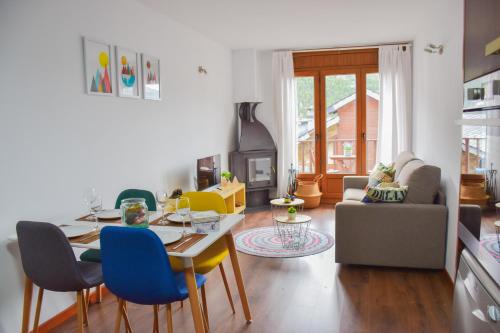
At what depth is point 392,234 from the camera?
376 cm

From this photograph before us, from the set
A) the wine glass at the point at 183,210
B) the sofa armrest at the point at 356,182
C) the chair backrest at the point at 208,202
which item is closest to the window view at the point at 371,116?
the sofa armrest at the point at 356,182

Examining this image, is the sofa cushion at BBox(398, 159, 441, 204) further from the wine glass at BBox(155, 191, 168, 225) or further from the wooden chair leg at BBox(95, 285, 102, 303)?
the wooden chair leg at BBox(95, 285, 102, 303)

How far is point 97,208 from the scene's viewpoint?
277 centimetres

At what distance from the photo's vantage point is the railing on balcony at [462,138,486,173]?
4.45 feet

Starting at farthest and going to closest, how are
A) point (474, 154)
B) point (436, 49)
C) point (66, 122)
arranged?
point (436, 49), point (66, 122), point (474, 154)

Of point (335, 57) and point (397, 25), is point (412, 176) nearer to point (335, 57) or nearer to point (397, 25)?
point (397, 25)

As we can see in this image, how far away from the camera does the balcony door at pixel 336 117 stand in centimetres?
669

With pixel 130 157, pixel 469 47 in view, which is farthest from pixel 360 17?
pixel 469 47

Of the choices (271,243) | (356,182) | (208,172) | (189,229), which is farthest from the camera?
(356,182)

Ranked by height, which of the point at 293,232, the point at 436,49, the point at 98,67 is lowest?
the point at 293,232

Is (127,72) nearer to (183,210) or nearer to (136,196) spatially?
(136,196)

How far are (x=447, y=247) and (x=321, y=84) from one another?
3.81m

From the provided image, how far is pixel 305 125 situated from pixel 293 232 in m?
2.45

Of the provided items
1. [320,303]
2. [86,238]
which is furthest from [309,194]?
[86,238]
